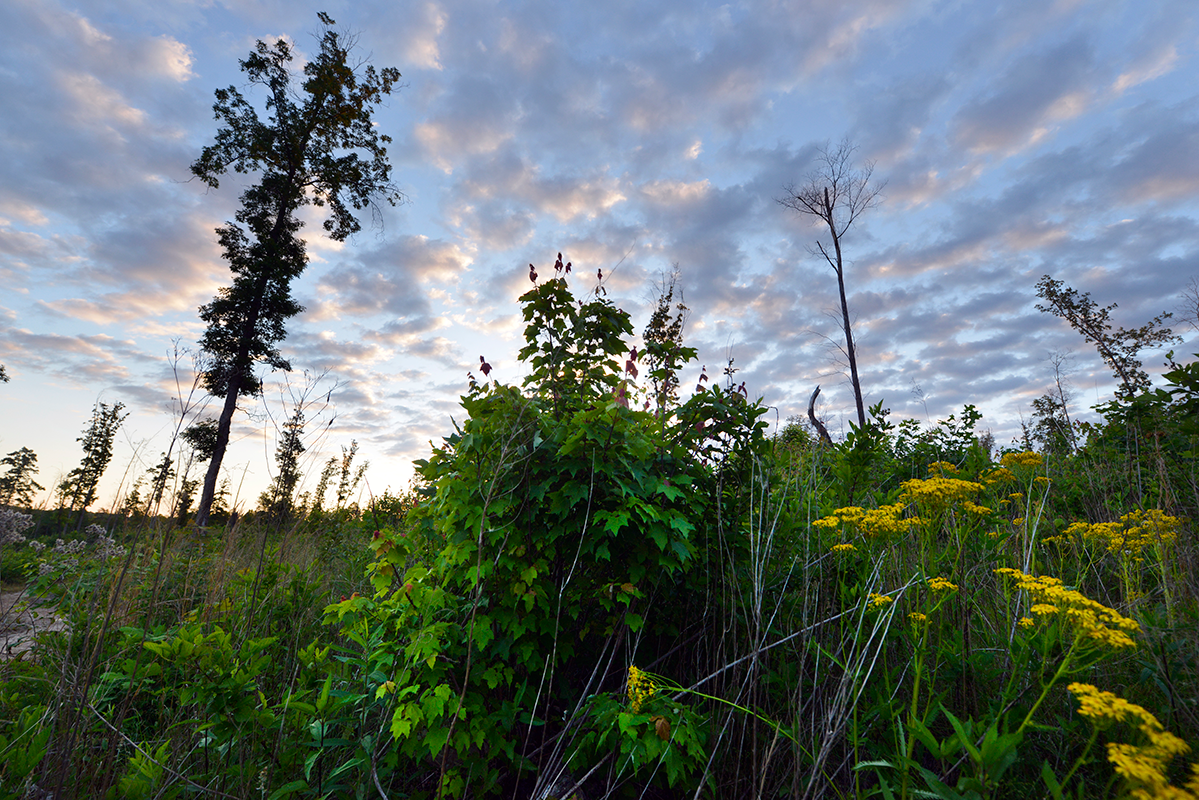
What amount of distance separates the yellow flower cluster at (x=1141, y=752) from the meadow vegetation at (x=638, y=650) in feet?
0.07

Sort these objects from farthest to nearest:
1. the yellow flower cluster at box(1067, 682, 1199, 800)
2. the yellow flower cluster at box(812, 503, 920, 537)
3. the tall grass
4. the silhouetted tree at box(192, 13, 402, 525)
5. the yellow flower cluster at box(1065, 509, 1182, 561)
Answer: the silhouetted tree at box(192, 13, 402, 525), the yellow flower cluster at box(1065, 509, 1182, 561), the yellow flower cluster at box(812, 503, 920, 537), the tall grass, the yellow flower cluster at box(1067, 682, 1199, 800)

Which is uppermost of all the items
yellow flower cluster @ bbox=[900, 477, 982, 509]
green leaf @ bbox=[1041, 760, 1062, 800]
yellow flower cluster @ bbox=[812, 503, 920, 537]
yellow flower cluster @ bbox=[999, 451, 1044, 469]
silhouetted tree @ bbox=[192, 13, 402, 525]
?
silhouetted tree @ bbox=[192, 13, 402, 525]

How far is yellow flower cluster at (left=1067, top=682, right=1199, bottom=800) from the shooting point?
1012 mm

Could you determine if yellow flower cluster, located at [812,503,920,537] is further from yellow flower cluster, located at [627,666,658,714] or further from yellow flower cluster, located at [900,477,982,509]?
yellow flower cluster, located at [627,666,658,714]

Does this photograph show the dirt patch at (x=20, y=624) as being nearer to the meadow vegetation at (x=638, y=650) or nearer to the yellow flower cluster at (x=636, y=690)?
the meadow vegetation at (x=638, y=650)

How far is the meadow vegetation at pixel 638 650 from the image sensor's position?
1766 millimetres

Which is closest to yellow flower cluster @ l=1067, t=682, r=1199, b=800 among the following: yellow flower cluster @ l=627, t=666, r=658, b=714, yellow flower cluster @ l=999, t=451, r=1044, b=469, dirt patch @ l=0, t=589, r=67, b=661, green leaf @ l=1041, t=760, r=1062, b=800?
green leaf @ l=1041, t=760, r=1062, b=800

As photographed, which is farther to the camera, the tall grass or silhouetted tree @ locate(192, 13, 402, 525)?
silhouetted tree @ locate(192, 13, 402, 525)

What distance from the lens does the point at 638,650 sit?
254 centimetres

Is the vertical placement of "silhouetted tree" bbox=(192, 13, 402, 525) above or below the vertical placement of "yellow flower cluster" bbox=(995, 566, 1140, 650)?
above

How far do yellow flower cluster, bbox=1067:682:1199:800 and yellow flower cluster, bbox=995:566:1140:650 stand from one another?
17 cm

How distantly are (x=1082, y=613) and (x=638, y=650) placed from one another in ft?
5.87

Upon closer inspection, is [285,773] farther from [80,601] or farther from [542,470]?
[80,601]

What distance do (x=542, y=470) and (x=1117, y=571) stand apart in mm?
3568
